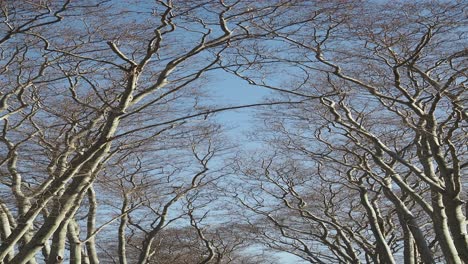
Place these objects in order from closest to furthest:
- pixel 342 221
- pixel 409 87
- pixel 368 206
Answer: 1. pixel 409 87
2. pixel 368 206
3. pixel 342 221

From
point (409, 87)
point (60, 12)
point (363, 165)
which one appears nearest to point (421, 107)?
point (409, 87)

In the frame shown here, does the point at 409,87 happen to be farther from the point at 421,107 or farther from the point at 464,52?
the point at 464,52

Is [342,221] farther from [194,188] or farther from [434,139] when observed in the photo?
[434,139]

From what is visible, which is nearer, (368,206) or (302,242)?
(368,206)

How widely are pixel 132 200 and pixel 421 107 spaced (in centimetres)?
706

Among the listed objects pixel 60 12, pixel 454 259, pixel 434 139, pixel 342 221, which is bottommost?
pixel 454 259

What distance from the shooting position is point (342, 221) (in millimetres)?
15062

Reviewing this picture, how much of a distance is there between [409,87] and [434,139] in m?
1.10

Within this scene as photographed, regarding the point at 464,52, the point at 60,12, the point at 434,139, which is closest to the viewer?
the point at 60,12

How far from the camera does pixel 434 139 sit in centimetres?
824

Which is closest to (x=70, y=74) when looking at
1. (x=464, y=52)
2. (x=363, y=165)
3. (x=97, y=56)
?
(x=97, y=56)

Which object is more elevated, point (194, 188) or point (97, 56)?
point (194, 188)

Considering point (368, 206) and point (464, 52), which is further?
point (368, 206)

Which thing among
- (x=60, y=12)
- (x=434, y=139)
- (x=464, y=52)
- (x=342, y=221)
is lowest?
(x=60, y=12)
